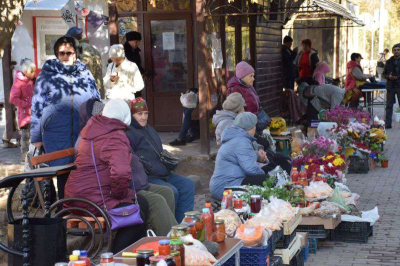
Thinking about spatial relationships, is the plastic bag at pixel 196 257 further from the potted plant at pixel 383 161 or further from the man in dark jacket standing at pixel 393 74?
the man in dark jacket standing at pixel 393 74

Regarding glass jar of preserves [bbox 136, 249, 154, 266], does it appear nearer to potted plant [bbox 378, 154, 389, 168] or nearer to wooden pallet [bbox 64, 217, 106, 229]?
wooden pallet [bbox 64, 217, 106, 229]

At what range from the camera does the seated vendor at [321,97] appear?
49.3ft

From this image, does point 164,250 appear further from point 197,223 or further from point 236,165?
point 236,165

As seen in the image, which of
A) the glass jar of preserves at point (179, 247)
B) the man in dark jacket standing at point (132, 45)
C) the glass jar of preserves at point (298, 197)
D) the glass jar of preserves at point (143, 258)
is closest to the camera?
the glass jar of preserves at point (143, 258)

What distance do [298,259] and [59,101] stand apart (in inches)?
108

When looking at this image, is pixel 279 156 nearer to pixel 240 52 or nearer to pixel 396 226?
pixel 396 226

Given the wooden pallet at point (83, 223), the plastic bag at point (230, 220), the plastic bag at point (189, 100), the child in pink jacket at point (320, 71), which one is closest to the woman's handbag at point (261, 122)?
the plastic bag at point (189, 100)

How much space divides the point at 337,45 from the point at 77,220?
A: 20.2 metres

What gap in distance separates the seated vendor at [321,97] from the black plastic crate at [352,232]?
23.7ft

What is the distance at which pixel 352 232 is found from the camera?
308 inches

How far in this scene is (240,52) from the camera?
16188 millimetres

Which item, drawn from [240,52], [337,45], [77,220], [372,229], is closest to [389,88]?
[240,52]

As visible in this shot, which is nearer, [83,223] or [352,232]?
[83,223]

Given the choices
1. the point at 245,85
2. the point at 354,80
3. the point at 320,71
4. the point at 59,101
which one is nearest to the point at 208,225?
the point at 59,101
